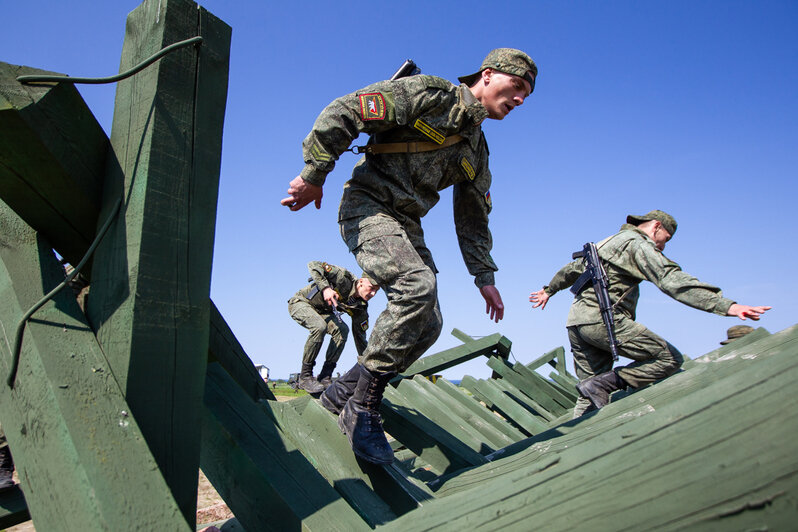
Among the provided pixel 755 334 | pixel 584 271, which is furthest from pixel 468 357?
pixel 755 334

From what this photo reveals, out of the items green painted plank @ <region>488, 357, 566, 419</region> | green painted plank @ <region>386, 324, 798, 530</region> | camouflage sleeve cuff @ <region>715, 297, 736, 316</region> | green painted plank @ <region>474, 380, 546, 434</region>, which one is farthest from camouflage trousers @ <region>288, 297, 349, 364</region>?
green painted plank @ <region>386, 324, 798, 530</region>

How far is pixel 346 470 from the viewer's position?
7.02ft

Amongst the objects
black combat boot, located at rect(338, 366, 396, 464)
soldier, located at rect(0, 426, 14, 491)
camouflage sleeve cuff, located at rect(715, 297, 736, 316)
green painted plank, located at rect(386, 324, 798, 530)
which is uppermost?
green painted plank, located at rect(386, 324, 798, 530)

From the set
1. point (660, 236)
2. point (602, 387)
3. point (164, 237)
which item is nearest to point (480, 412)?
point (602, 387)

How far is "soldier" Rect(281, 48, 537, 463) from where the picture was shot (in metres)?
2.24

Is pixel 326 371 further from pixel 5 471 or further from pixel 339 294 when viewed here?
pixel 5 471

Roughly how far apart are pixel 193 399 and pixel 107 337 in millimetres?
282

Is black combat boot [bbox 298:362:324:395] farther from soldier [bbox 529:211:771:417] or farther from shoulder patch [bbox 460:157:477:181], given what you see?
shoulder patch [bbox 460:157:477:181]

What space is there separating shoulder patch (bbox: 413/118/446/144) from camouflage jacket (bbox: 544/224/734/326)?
3330 mm

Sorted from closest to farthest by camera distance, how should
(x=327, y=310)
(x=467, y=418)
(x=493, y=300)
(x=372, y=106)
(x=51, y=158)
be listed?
(x=51, y=158) < (x=372, y=106) < (x=493, y=300) < (x=467, y=418) < (x=327, y=310)

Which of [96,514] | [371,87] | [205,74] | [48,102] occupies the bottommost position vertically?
[96,514]

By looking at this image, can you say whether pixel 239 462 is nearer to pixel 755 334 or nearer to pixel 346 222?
pixel 346 222

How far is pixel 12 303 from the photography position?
126 centimetres

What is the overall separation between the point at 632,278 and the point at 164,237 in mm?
4995
